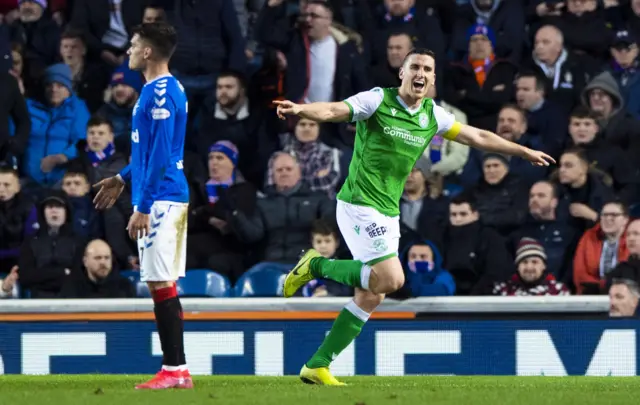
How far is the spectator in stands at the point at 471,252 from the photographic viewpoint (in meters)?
12.2

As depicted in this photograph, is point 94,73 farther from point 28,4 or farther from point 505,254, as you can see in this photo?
point 505,254

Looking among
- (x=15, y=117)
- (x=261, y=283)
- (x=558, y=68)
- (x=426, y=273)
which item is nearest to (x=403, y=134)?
(x=426, y=273)

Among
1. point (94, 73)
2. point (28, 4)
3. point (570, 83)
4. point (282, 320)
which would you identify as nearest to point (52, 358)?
point (282, 320)

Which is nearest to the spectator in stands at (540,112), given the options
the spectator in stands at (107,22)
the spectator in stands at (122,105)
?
the spectator in stands at (122,105)

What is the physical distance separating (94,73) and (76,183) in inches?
66.9

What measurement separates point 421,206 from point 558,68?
2318 mm

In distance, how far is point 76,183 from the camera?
13.0 m

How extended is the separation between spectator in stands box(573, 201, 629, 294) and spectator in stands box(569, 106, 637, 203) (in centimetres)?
86

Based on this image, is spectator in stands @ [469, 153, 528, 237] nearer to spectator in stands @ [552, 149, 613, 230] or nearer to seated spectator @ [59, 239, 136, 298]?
spectator in stands @ [552, 149, 613, 230]

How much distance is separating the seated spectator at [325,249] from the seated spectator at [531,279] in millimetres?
1396

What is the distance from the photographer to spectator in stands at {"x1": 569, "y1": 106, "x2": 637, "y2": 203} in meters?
13.0

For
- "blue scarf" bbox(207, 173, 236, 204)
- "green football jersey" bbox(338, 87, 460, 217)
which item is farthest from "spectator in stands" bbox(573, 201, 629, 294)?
"green football jersey" bbox(338, 87, 460, 217)

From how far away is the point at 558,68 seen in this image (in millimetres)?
13906

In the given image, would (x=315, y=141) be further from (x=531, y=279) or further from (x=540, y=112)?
(x=531, y=279)
